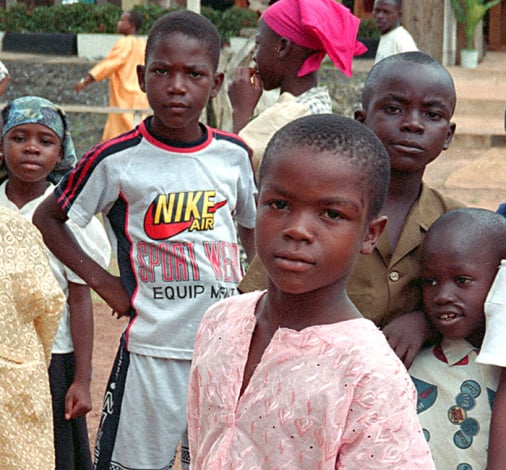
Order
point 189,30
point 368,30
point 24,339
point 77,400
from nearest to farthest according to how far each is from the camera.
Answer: point 24,339 < point 189,30 < point 77,400 < point 368,30

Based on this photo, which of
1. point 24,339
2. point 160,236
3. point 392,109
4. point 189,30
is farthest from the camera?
point 189,30

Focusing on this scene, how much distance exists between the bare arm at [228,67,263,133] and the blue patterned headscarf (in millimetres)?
758

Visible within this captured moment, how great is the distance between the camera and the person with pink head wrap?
3.83 metres

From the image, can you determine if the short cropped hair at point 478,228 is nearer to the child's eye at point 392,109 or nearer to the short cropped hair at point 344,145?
the child's eye at point 392,109

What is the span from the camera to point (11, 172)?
12.6ft

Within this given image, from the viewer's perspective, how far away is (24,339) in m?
3.05

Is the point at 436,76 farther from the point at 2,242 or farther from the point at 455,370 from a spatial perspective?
the point at 2,242

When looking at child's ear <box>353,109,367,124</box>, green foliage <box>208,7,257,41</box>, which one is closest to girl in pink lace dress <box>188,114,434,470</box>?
child's ear <box>353,109,367,124</box>

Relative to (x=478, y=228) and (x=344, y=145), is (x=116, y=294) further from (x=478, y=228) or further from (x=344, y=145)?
(x=344, y=145)

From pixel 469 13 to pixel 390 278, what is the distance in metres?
13.1

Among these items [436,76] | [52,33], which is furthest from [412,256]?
[52,33]

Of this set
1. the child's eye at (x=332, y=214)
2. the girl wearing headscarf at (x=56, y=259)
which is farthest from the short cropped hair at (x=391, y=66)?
the girl wearing headscarf at (x=56, y=259)

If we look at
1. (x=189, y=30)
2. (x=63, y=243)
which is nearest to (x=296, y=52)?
(x=189, y=30)

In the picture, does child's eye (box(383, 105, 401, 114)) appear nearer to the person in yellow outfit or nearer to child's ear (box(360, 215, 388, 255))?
child's ear (box(360, 215, 388, 255))
